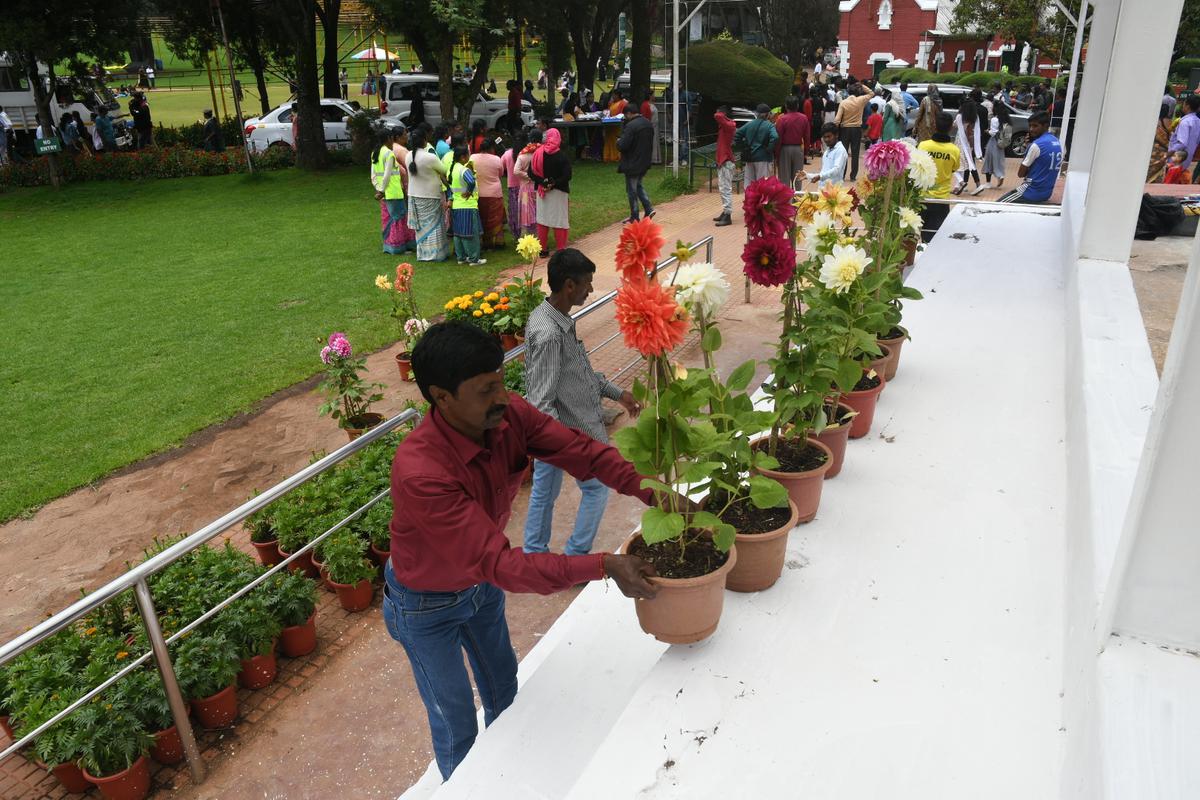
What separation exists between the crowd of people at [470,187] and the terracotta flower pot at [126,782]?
809 centimetres

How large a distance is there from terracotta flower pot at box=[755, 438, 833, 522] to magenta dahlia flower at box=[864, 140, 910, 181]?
5.45 ft

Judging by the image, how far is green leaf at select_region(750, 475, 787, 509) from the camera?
7.57ft

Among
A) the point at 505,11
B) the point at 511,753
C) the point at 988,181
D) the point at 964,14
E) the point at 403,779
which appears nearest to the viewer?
the point at 511,753

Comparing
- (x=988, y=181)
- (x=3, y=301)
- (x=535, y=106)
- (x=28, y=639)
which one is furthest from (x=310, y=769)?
(x=535, y=106)

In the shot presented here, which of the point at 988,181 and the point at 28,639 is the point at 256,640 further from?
the point at 988,181

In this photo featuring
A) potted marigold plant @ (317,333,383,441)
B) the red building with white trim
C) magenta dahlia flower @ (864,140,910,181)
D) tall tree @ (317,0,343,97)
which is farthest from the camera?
the red building with white trim

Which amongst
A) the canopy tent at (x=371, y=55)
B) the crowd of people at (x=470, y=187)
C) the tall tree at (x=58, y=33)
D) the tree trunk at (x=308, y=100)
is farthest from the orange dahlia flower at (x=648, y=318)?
the canopy tent at (x=371, y=55)

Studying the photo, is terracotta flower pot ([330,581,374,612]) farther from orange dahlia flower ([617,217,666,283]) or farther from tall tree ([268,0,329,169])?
tall tree ([268,0,329,169])

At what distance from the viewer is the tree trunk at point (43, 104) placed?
677 inches

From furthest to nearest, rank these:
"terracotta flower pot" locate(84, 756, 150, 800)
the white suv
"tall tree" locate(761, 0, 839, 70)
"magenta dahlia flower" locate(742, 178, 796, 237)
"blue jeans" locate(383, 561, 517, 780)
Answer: "tall tree" locate(761, 0, 839, 70) < the white suv < "terracotta flower pot" locate(84, 756, 150, 800) < "magenta dahlia flower" locate(742, 178, 796, 237) < "blue jeans" locate(383, 561, 517, 780)

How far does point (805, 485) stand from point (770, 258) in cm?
75

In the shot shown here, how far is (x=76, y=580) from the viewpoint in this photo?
5.00 meters

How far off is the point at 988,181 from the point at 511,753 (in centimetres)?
1606

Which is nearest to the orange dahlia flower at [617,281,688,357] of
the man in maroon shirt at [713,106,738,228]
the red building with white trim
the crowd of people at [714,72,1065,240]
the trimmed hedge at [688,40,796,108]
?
the crowd of people at [714,72,1065,240]
